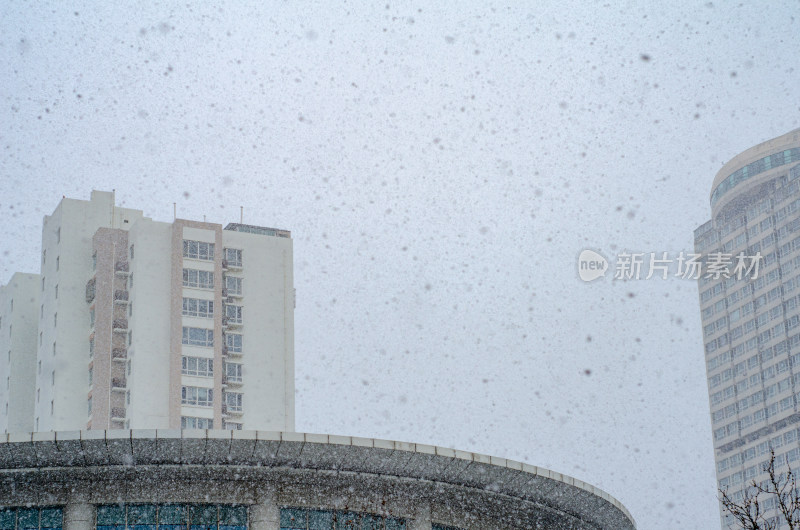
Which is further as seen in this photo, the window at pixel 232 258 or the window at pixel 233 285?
the window at pixel 232 258

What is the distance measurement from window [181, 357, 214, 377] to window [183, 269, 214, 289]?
16.7 feet

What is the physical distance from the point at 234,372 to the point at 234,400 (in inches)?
79.8

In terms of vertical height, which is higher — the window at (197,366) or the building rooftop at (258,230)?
the building rooftop at (258,230)

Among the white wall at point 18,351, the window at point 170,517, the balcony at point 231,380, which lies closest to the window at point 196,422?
the balcony at point 231,380

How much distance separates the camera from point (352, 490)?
19.0 m

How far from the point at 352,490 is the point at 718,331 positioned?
11796 centimetres

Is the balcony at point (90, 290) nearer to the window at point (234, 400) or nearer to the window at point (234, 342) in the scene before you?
the window at point (234, 342)

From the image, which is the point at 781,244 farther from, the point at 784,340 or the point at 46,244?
the point at 46,244

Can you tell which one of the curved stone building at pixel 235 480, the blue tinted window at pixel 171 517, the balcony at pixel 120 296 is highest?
the balcony at pixel 120 296

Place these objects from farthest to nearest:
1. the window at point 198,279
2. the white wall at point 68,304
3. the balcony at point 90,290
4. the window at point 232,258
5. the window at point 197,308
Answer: the window at point 232,258 < the balcony at point 90,290 < the window at point 198,279 < the window at point 197,308 < the white wall at point 68,304

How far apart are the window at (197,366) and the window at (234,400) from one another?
6.81 ft

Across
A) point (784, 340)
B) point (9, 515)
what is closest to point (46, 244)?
point (9, 515)

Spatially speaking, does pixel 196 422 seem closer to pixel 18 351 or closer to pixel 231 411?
pixel 231 411

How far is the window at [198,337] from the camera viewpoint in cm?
7406
